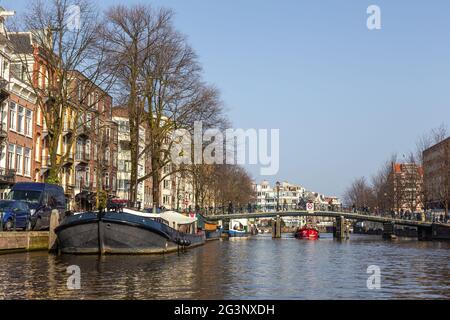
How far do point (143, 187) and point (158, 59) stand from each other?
49.8m

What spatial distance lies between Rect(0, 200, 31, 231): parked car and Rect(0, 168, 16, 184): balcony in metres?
17.0

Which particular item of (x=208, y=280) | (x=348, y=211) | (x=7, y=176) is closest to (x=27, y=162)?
(x=7, y=176)

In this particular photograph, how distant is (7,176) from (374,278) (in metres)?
36.9

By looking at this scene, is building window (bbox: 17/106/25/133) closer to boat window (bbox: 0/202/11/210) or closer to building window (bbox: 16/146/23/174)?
building window (bbox: 16/146/23/174)

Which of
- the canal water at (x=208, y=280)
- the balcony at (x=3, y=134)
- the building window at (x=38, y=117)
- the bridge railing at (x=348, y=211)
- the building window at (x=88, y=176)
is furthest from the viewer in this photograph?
the bridge railing at (x=348, y=211)

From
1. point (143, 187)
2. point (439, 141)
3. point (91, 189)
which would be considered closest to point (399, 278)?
point (91, 189)

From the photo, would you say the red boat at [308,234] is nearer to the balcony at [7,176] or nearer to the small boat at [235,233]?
the small boat at [235,233]

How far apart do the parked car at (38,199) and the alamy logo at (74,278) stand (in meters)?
12.5

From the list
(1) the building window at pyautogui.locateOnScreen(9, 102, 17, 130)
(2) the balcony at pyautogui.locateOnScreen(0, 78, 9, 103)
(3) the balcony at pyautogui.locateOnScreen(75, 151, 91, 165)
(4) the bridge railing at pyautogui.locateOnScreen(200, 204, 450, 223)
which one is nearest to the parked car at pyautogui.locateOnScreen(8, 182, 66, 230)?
(2) the balcony at pyautogui.locateOnScreen(0, 78, 9, 103)

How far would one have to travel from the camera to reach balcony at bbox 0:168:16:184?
5148 cm

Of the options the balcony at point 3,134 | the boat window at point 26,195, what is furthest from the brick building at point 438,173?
the boat window at point 26,195

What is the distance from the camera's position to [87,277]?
21422 millimetres

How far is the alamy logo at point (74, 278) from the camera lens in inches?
738

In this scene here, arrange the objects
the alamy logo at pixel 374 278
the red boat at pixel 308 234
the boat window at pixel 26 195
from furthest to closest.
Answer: the red boat at pixel 308 234
the boat window at pixel 26 195
the alamy logo at pixel 374 278
